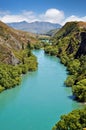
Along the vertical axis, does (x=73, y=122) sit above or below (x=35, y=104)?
above

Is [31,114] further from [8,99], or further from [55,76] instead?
[55,76]

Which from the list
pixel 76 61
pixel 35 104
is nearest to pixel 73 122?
pixel 35 104

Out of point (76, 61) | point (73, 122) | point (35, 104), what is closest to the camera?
point (73, 122)

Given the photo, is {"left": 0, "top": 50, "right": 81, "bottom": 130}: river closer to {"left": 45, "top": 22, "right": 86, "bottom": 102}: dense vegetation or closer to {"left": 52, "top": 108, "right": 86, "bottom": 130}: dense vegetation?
{"left": 45, "top": 22, "right": 86, "bottom": 102}: dense vegetation

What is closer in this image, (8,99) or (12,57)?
(8,99)

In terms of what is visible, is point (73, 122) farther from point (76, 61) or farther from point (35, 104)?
point (76, 61)

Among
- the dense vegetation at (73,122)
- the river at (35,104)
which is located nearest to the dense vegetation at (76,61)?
the river at (35,104)

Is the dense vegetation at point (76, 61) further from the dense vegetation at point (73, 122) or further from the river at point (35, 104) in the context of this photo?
the dense vegetation at point (73, 122)

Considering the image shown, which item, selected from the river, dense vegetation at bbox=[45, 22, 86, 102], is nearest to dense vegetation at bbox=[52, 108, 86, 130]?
the river

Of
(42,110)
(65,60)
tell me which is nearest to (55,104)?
(42,110)
